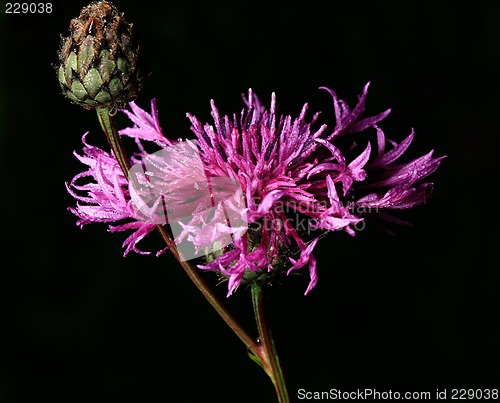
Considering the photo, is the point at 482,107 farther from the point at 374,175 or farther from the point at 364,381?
the point at 374,175

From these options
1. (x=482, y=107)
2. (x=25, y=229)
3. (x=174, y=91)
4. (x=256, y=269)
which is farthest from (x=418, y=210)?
(x=256, y=269)

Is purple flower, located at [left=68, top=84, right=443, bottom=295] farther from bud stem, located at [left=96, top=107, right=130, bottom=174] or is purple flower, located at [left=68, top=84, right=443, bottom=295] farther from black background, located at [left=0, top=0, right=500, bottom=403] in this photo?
black background, located at [left=0, top=0, right=500, bottom=403]

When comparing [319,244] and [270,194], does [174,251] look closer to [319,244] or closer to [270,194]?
[270,194]

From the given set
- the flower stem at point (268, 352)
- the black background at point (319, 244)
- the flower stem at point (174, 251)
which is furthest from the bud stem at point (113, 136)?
the black background at point (319, 244)

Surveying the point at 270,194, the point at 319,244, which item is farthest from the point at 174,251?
the point at 319,244

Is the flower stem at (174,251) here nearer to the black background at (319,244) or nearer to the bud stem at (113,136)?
the bud stem at (113,136)
